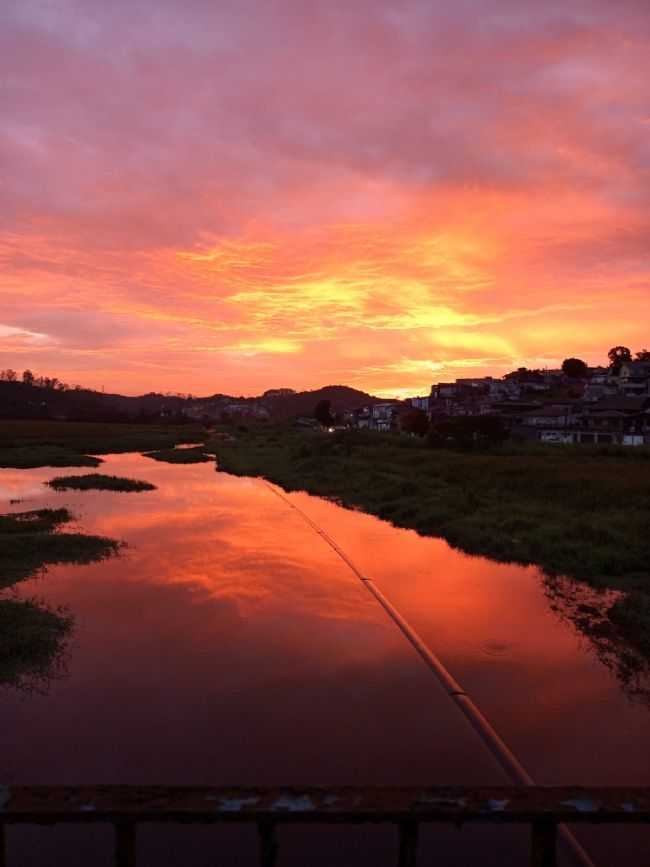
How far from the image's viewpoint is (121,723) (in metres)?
8.23

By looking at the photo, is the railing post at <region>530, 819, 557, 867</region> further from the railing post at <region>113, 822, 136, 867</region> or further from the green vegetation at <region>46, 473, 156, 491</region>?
the green vegetation at <region>46, 473, 156, 491</region>

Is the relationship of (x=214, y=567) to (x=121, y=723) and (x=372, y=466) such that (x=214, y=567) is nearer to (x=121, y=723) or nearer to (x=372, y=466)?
(x=121, y=723)

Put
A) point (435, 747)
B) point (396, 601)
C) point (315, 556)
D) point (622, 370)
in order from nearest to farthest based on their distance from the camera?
point (435, 747), point (396, 601), point (315, 556), point (622, 370)

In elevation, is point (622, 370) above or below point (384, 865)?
above

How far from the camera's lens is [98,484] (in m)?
33.9

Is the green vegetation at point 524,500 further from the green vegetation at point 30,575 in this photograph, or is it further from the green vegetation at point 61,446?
the green vegetation at point 61,446

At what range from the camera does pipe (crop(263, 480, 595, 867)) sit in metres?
5.80

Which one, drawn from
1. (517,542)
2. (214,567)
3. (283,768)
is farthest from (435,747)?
(517,542)

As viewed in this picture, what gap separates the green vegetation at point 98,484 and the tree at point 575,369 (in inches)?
4315

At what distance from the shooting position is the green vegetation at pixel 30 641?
9375 millimetres

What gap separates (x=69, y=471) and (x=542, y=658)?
129 ft

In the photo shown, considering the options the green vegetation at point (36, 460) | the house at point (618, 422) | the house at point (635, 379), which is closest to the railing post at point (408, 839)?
the green vegetation at point (36, 460)

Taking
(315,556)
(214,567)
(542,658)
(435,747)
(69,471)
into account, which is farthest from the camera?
(69,471)

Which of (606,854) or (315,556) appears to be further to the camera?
(315,556)
